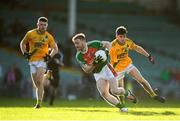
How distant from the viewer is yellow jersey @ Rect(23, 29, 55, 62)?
1958 centimetres

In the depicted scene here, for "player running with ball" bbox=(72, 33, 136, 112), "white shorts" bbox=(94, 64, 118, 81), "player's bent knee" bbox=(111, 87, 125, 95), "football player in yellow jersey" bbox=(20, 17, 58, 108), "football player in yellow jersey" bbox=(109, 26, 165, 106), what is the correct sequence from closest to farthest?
1. "player running with ball" bbox=(72, 33, 136, 112)
2. "white shorts" bbox=(94, 64, 118, 81)
3. "player's bent knee" bbox=(111, 87, 125, 95)
4. "football player in yellow jersey" bbox=(109, 26, 165, 106)
5. "football player in yellow jersey" bbox=(20, 17, 58, 108)

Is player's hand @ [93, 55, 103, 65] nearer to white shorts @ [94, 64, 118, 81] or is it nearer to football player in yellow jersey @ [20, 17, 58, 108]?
white shorts @ [94, 64, 118, 81]

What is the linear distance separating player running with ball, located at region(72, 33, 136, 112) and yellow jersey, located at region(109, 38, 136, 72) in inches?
81.4

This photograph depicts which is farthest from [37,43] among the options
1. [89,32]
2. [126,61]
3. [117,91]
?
[89,32]

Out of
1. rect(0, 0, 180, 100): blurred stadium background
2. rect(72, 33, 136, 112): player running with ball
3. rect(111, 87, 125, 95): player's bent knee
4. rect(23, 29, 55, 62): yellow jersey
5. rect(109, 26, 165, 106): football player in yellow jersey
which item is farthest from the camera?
rect(0, 0, 180, 100): blurred stadium background

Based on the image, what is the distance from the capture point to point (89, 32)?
42.3m

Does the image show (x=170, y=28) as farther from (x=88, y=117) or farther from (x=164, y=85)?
(x=88, y=117)

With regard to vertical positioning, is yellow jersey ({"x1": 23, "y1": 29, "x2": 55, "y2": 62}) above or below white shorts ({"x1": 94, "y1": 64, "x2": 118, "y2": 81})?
above

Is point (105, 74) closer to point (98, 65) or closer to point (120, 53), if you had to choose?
point (98, 65)

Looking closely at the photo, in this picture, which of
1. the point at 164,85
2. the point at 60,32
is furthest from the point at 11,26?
the point at 164,85

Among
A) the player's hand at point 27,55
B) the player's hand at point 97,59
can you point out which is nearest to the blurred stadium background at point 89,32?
the player's hand at point 27,55

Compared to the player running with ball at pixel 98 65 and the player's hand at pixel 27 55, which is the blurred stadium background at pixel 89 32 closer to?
the player's hand at pixel 27 55

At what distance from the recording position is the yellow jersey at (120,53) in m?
19.2

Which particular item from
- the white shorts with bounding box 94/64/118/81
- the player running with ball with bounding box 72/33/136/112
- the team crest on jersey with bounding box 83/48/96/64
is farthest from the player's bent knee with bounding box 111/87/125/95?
the team crest on jersey with bounding box 83/48/96/64
